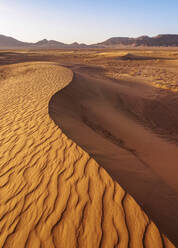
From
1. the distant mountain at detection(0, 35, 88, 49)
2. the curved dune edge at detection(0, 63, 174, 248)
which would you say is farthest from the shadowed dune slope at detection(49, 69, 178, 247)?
the distant mountain at detection(0, 35, 88, 49)

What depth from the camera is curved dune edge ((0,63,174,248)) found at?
1.89 m

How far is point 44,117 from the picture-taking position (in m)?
4.78

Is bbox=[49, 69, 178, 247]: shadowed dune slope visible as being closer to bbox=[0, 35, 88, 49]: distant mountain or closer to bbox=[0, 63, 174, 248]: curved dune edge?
bbox=[0, 63, 174, 248]: curved dune edge

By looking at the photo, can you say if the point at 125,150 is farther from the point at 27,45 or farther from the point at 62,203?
the point at 27,45

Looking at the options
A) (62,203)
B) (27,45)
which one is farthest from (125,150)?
(27,45)

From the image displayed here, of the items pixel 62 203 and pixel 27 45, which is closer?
pixel 62 203

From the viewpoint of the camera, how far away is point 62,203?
2.26 metres

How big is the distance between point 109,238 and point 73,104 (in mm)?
5173

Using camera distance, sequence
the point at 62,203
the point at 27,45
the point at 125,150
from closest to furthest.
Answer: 1. the point at 62,203
2. the point at 125,150
3. the point at 27,45

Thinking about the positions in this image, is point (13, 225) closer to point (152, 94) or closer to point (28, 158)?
point (28, 158)

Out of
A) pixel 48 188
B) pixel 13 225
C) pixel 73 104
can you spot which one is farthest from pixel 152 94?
pixel 13 225

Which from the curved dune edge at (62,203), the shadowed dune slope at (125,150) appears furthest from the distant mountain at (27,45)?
the curved dune edge at (62,203)

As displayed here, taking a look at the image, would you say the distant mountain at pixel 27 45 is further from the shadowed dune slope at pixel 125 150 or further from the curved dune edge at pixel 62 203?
the curved dune edge at pixel 62 203

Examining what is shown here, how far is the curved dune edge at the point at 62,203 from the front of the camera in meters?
1.89
